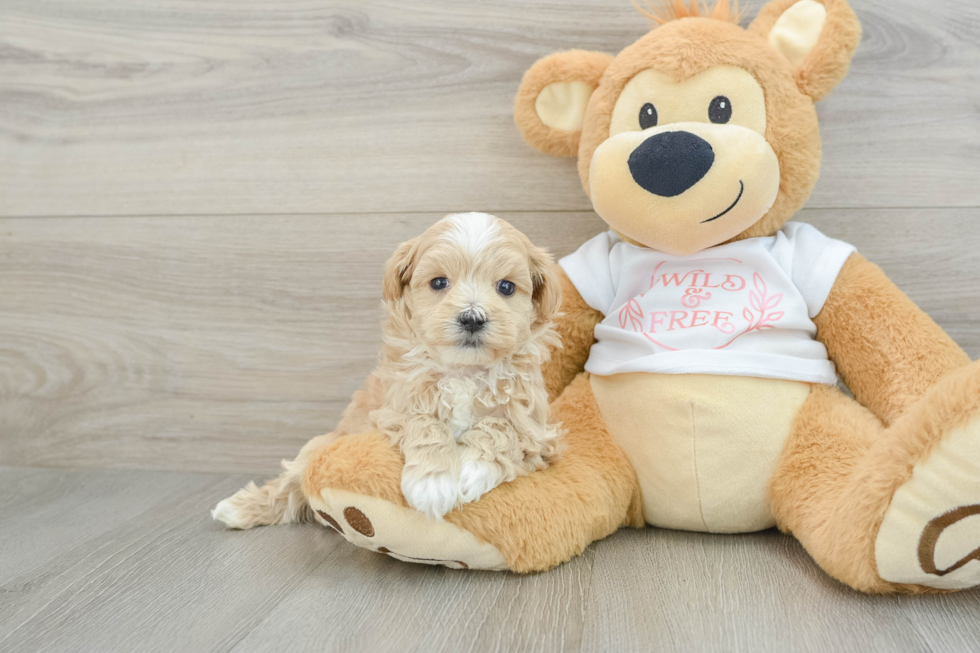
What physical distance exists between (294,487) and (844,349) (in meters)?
0.83

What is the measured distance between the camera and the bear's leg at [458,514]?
2.58ft

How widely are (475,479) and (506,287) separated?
0.75ft

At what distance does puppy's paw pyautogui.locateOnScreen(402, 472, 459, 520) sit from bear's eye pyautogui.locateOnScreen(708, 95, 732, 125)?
0.59m

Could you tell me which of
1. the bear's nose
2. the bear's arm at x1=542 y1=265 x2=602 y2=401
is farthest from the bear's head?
the bear's arm at x1=542 y1=265 x2=602 y2=401

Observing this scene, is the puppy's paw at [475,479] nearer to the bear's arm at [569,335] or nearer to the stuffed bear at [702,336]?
the stuffed bear at [702,336]

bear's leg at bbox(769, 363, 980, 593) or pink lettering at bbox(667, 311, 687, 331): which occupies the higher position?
pink lettering at bbox(667, 311, 687, 331)

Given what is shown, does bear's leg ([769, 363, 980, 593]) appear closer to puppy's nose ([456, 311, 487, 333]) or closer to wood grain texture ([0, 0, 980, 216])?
puppy's nose ([456, 311, 487, 333])

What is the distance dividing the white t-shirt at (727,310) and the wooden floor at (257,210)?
22 cm

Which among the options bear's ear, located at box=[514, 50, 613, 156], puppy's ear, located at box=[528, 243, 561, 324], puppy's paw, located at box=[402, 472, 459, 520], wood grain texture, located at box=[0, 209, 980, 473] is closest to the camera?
puppy's paw, located at box=[402, 472, 459, 520]

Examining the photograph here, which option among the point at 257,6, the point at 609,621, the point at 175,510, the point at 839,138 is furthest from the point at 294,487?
the point at 839,138

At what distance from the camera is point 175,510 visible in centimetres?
115

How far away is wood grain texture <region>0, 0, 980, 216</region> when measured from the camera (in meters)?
1.13

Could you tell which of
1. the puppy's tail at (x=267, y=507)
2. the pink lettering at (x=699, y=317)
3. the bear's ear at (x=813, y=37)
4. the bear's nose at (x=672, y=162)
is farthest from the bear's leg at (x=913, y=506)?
the puppy's tail at (x=267, y=507)

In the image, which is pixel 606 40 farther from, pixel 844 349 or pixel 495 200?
pixel 844 349
